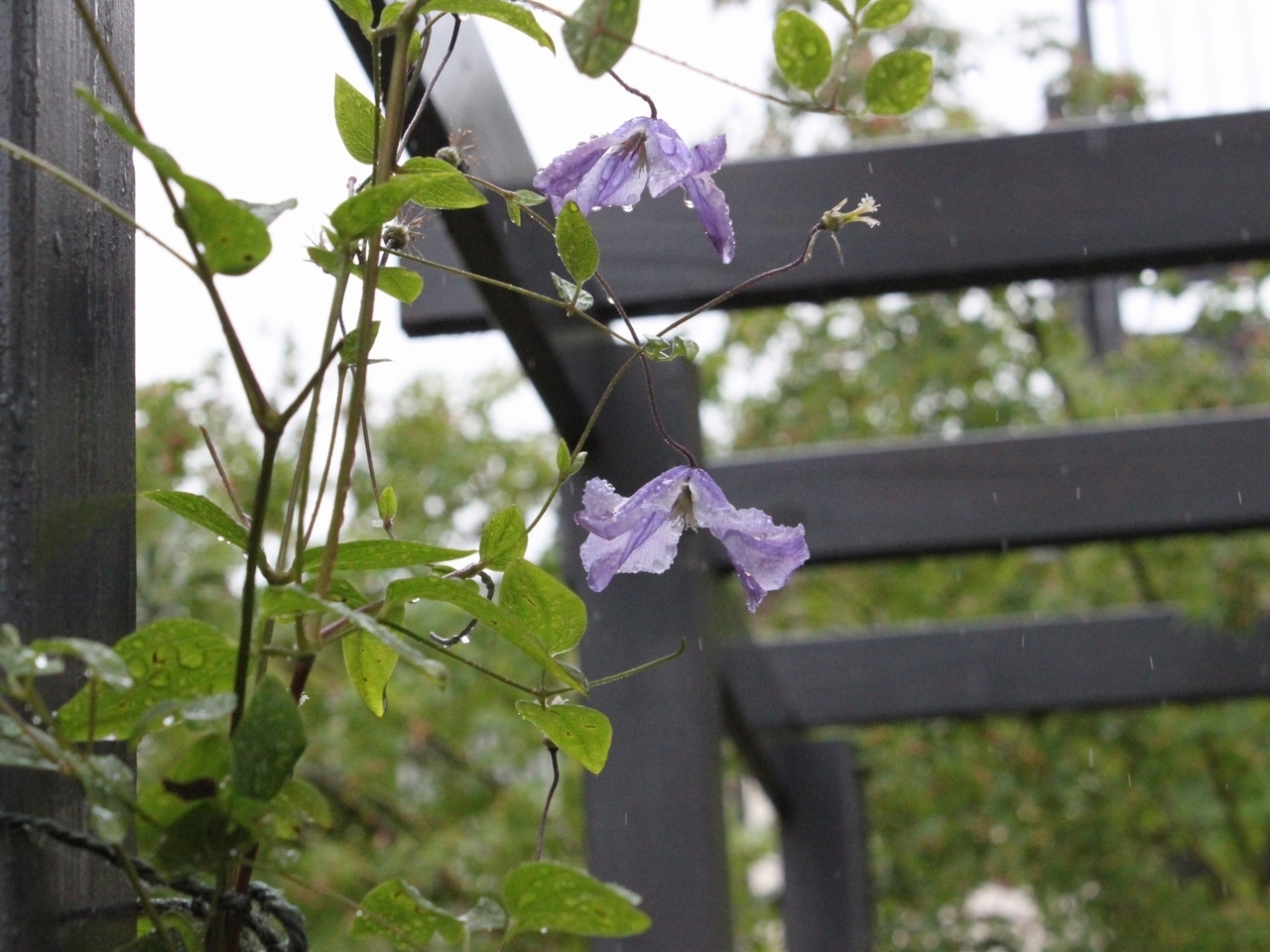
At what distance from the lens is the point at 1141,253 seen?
1.49 meters

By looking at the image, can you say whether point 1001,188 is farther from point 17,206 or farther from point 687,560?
point 17,206

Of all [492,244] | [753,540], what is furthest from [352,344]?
[492,244]

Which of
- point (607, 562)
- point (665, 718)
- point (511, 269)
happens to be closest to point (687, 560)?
point (665, 718)

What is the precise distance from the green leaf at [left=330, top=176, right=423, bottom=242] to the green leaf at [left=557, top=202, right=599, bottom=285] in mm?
99

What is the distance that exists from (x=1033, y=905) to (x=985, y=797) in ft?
1.53

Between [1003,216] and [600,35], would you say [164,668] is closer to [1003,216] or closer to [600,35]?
[600,35]

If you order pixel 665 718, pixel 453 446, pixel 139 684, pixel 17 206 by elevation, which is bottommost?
pixel 139 684

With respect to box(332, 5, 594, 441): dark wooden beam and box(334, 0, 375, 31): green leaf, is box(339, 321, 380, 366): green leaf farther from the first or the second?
box(332, 5, 594, 441): dark wooden beam

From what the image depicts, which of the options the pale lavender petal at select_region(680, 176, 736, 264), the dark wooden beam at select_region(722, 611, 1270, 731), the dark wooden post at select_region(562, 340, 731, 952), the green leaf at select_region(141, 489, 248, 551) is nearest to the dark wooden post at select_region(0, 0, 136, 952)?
the green leaf at select_region(141, 489, 248, 551)

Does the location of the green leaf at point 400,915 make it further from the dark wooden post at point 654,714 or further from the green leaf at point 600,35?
the dark wooden post at point 654,714

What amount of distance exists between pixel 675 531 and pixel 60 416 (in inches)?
9.7

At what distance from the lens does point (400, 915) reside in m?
0.48

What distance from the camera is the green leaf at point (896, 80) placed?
0.48m

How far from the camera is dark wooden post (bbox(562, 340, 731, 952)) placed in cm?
146
